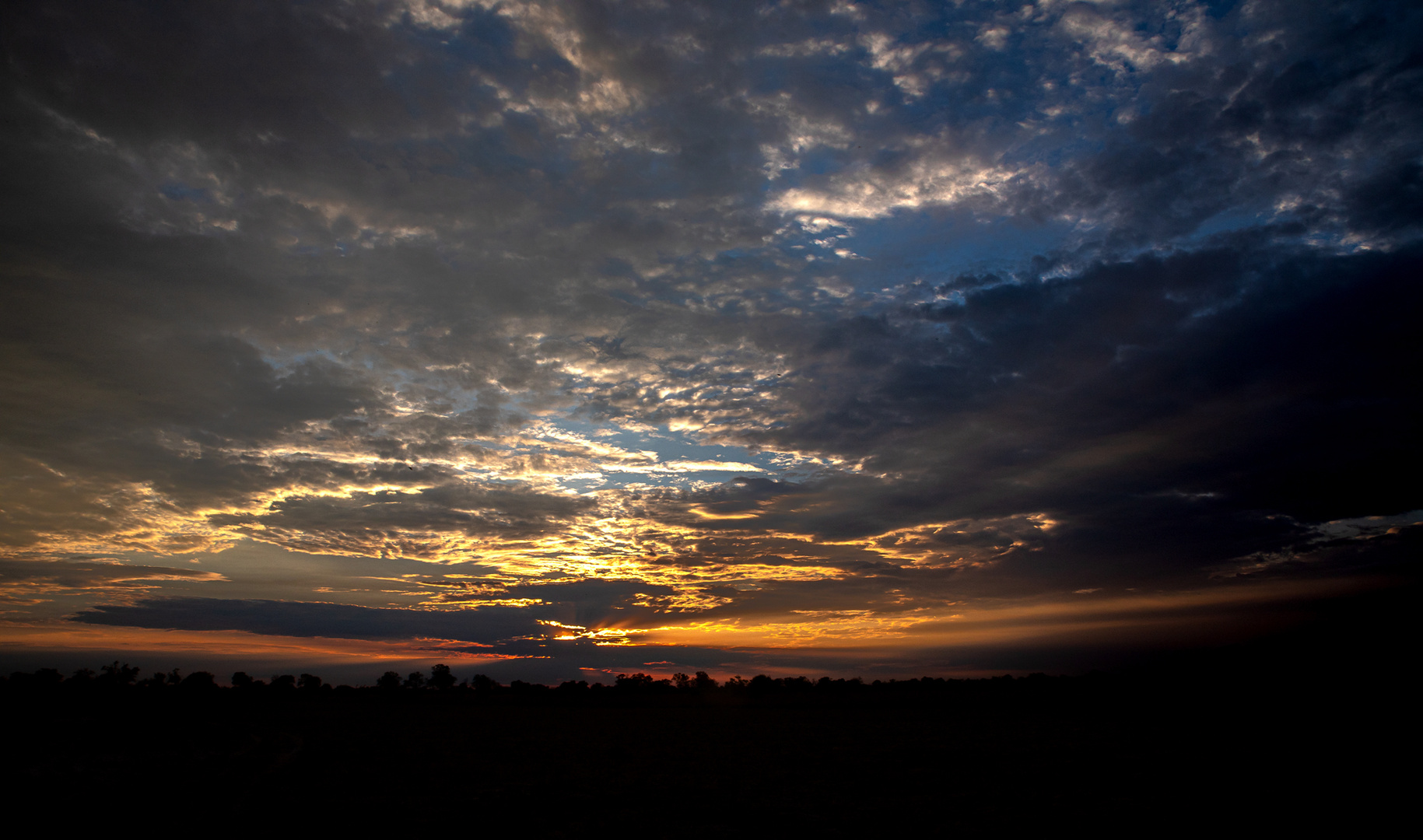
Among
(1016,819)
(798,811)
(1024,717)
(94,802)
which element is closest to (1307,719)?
(1024,717)

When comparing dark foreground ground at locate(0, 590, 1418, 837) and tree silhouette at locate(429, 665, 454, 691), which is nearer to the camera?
dark foreground ground at locate(0, 590, 1418, 837)

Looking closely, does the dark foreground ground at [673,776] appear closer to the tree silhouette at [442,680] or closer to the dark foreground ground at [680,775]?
the dark foreground ground at [680,775]

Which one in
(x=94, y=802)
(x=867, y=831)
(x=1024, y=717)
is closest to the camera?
(x=94, y=802)

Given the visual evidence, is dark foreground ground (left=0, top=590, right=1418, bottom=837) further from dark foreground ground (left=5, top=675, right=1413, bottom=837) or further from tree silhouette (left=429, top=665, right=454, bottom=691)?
tree silhouette (left=429, top=665, right=454, bottom=691)

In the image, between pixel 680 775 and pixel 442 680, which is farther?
pixel 442 680

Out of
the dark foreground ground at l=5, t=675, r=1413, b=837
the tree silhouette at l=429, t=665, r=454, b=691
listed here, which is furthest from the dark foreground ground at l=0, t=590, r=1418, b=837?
the tree silhouette at l=429, t=665, r=454, b=691

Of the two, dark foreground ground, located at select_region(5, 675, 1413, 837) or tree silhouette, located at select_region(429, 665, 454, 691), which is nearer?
dark foreground ground, located at select_region(5, 675, 1413, 837)

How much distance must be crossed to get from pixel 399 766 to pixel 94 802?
66.7ft

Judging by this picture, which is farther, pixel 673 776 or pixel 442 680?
pixel 442 680

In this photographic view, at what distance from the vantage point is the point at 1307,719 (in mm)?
61844

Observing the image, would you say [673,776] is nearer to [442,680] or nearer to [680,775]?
[680,775]

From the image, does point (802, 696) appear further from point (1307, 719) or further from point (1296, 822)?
point (1296, 822)

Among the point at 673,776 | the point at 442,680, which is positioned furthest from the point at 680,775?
the point at 442,680

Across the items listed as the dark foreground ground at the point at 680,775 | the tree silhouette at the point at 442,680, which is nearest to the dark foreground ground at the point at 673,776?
the dark foreground ground at the point at 680,775
